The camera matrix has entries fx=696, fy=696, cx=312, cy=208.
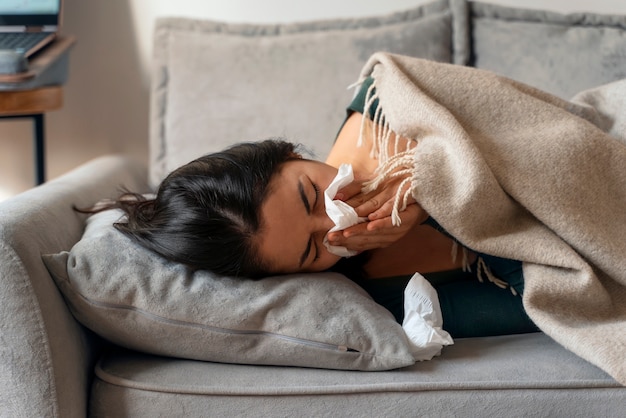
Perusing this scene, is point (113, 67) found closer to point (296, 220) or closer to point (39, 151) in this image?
point (39, 151)

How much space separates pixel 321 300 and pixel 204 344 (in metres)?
0.18

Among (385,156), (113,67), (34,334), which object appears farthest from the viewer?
(113,67)

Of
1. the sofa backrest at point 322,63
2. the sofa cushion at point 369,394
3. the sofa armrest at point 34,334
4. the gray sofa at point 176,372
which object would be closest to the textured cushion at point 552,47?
the sofa backrest at point 322,63

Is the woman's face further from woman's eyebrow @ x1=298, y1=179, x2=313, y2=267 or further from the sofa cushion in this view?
the sofa cushion

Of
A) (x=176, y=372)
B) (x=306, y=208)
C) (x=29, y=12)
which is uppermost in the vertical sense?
(x=29, y=12)

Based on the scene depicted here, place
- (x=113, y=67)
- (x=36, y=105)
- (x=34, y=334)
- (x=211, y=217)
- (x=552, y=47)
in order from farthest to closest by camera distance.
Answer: (x=113, y=67) < (x=552, y=47) < (x=36, y=105) < (x=211, y=217) < (x=34, y=334)

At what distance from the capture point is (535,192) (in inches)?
43.7

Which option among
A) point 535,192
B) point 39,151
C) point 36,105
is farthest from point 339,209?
point 39,151

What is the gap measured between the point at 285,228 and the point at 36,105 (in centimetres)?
80

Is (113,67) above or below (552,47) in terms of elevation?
below

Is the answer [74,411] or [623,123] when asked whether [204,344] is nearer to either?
[74,411]

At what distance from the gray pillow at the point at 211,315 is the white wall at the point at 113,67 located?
1.04 metres

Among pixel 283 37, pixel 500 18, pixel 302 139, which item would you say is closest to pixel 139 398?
pixel 302 139

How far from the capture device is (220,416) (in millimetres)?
978
